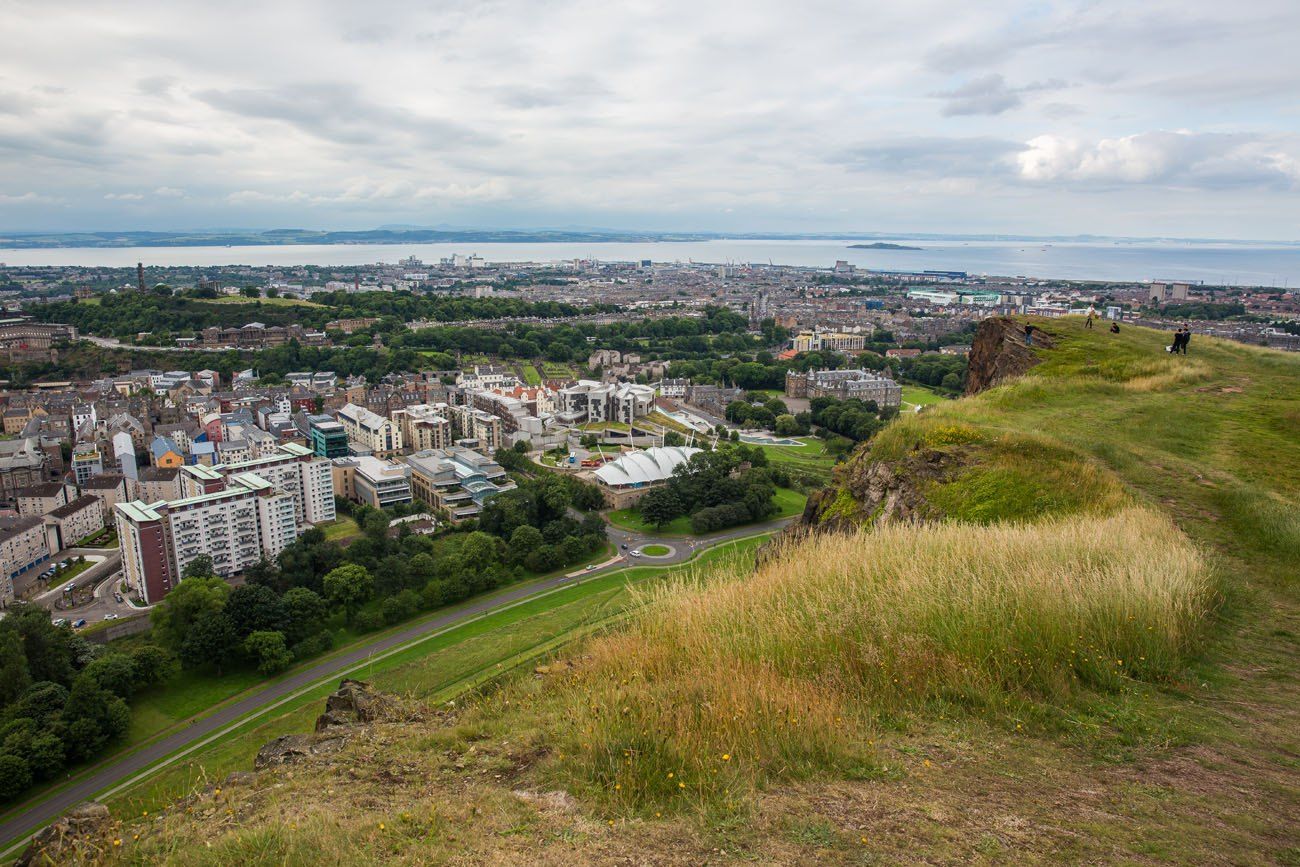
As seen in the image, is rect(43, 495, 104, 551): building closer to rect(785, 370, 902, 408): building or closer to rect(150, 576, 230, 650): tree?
rect(150, 576, 230, 650): tree

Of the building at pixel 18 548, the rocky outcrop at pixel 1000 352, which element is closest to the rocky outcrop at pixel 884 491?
the rocky outcrop at pixel 1000 352

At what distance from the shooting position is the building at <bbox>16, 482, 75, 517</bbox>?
23.1 meters

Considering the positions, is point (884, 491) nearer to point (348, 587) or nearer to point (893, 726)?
point (893, 726)

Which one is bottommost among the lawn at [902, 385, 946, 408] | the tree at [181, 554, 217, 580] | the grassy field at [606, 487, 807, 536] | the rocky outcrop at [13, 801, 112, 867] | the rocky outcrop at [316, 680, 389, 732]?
the grassy field at [606, 487, 807, 536]

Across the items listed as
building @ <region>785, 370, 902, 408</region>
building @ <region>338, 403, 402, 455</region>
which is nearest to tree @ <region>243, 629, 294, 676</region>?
building @ <region>338, 403, 402, 455</region>

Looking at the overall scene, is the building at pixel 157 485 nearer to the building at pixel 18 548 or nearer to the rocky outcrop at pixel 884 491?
the building at pixel 18 548

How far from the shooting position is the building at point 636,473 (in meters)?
25.9

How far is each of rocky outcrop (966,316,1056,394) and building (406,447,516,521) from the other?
14776 mm

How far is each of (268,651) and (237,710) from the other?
1253mm

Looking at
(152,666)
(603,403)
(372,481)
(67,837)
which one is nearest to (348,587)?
(152,666)

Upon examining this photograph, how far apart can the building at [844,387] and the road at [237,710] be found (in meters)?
23.8

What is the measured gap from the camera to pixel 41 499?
23234 millimetres

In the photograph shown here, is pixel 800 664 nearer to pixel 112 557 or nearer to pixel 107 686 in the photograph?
pixel 107 686

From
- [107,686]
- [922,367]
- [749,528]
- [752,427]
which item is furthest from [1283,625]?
[922,367]
